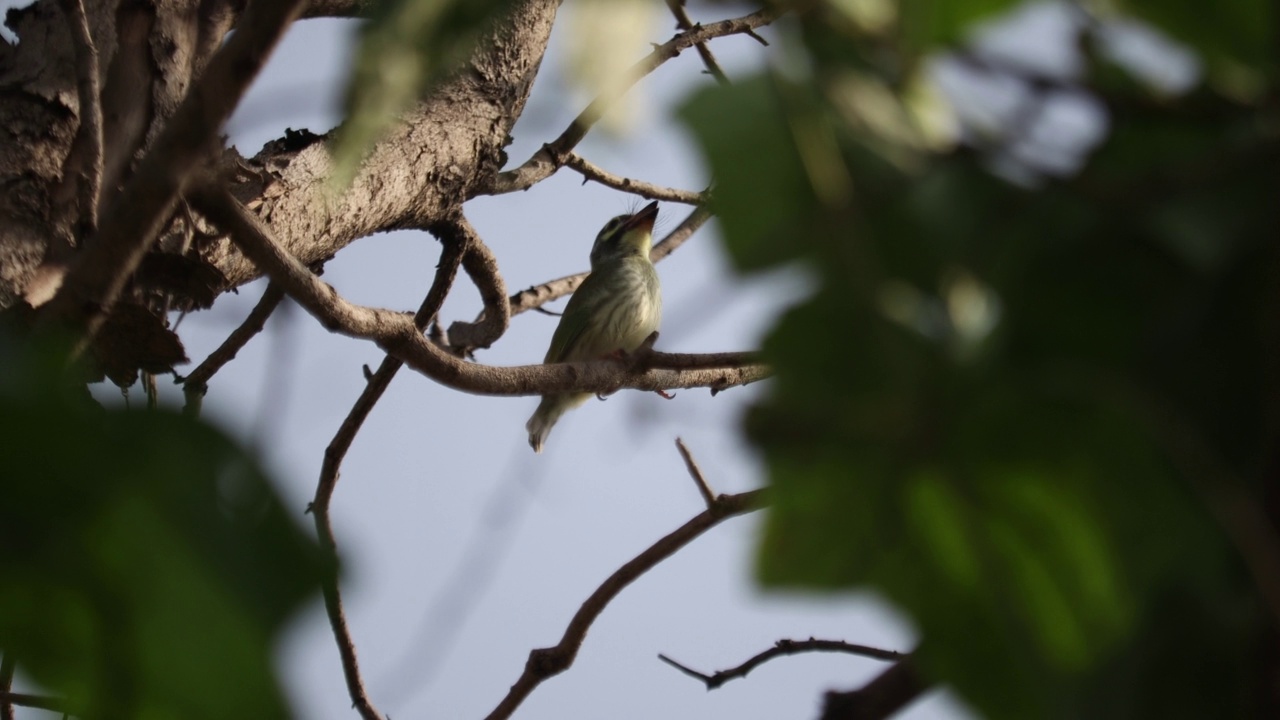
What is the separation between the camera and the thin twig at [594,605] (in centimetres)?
233

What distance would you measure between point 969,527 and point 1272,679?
19 centimetres

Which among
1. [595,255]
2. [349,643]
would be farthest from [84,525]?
[595,255]

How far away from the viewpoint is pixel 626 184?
171 inches

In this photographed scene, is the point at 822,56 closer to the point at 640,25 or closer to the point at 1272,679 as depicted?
the point at 640,25

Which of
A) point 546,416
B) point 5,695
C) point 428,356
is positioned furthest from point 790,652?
point 546,416

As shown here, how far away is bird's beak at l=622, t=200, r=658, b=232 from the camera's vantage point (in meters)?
7.64

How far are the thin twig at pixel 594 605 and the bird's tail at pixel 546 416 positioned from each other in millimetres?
3909

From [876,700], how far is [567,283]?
375 cm

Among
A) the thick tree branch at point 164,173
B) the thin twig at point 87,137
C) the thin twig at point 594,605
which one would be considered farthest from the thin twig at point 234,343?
the thick tree branch at point 164,173

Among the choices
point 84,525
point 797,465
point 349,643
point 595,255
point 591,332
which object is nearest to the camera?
point 84,525

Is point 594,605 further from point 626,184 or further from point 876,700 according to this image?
point 626,184

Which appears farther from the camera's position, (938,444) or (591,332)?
(591,332)

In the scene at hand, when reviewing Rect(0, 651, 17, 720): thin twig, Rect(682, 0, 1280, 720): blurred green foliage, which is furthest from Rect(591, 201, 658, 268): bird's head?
Rect(682, 0, 1280, 720): blurred green foliage

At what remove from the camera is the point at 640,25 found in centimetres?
61
